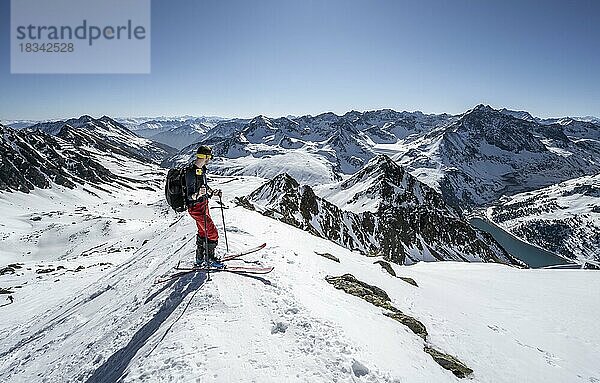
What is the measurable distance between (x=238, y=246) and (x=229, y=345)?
727 centimetres

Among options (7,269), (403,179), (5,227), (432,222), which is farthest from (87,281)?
(403,179)

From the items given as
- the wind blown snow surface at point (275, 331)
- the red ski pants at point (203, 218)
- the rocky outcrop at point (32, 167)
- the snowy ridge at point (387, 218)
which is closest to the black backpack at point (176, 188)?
the red ski pants at point (203, 218)

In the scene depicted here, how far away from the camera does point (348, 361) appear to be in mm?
7230

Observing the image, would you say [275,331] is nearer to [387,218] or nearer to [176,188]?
[176,188]

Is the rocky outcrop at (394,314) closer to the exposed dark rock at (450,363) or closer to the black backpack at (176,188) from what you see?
the exposed dark rock at (450,363)

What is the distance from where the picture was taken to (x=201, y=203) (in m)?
10.9

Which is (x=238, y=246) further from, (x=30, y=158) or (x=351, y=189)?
(x=30, y=158)

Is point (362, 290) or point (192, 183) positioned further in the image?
point (362, 290)

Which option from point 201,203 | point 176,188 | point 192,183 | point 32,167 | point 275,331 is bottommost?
point 32,167

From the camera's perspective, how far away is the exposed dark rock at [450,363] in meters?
9.54

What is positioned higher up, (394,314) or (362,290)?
(362,290)

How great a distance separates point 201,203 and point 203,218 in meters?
0.63

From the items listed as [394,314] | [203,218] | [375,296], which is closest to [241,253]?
[203,218]

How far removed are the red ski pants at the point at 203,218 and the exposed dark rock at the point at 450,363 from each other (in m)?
8.10
